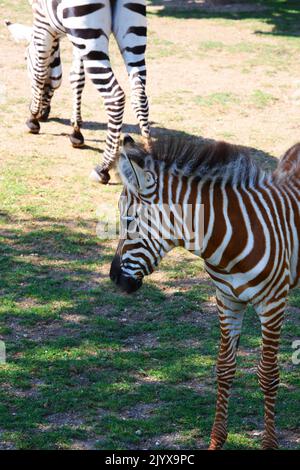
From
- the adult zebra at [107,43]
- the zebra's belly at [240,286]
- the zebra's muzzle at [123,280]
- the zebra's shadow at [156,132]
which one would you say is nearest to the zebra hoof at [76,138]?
the zebra's shadow at [156,132]

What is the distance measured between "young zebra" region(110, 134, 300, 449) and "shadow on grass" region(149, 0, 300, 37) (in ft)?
42.9

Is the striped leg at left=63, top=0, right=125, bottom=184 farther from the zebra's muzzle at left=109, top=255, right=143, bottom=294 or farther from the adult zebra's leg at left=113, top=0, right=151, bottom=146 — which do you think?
the zebra's muzzle at left=109, top=255, right=143, bottom=294

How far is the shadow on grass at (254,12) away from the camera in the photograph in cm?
Result: 1850

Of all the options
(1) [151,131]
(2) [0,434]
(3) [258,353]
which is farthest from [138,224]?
(1) [151,131]

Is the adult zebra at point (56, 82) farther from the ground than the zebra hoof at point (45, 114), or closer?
farther from the ground

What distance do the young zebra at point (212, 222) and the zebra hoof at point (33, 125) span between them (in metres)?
6.74

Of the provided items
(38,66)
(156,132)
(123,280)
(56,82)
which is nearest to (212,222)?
(123,280)

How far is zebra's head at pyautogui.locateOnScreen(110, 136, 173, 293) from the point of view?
526 cm

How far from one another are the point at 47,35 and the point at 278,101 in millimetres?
3908

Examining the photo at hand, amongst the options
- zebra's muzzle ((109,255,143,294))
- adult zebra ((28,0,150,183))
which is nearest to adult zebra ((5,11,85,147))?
adult zebra ((28,0,150,183))

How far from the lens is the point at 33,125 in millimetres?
11938

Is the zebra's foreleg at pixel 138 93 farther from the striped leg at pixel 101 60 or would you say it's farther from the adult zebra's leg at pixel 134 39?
the striped leg at pixel 101 60

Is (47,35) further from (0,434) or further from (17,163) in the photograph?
(0,434)

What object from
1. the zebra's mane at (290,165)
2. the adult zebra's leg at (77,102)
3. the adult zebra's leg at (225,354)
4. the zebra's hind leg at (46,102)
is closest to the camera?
the adult zebra's leg at (225,354)
